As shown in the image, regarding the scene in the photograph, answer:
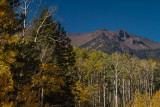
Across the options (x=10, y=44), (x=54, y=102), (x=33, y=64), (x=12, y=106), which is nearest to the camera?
(x=10, y=44)

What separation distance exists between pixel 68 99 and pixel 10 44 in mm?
13641

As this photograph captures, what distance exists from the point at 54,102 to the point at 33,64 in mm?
9138

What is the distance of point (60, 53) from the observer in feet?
71.8

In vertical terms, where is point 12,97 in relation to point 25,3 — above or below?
below

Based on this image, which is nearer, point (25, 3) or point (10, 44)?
point (10, 44)

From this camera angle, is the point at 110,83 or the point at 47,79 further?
the point at 110,83

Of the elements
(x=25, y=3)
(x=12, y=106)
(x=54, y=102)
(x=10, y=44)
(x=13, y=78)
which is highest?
(x=25, y=3)

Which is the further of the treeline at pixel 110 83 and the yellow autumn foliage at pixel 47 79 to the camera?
the treeline at pixel 110 83

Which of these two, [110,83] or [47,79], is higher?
[47,79]

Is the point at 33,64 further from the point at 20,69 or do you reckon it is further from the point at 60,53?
the point at 60,53

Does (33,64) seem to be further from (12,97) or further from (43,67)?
(43,67)

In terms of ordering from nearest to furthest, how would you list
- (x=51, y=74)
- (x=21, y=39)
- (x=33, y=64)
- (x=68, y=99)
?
1. (x=21, y=39)
2. (x=33, y=64)
3. (x=51, y=74)
4. (x=68, y=99)

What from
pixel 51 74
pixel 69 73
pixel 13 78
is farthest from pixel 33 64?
pixel 69 73

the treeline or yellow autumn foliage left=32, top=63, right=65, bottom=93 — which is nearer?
yellow autumn foliage left=32, top=63, right=65, bottom=93
